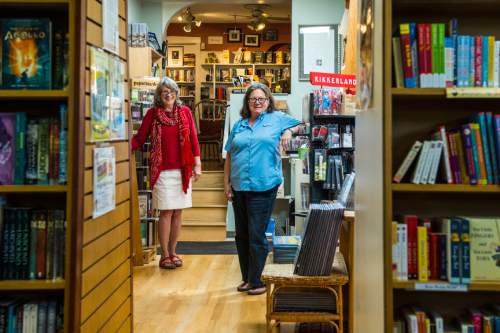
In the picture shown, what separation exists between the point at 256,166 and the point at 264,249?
1.92ft

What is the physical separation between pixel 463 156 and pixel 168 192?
3.33 metres

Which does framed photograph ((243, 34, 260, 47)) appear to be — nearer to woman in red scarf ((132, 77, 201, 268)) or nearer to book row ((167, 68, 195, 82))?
book row ((167, 68, 195, 82))

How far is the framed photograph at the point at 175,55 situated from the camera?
11797mm

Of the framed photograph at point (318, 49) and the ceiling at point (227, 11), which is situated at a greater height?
the ceiling at point (227, 11)

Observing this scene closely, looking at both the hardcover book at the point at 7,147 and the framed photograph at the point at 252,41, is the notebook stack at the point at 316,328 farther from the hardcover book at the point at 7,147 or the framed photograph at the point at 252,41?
the framed photograph at the point at 252,41

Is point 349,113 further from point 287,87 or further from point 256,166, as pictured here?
point 287,87

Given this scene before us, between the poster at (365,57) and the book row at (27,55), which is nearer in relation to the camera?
the book row at (27,55)

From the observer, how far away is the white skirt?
5008mm

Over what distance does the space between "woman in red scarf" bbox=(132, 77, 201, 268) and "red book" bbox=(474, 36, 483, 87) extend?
130 inches

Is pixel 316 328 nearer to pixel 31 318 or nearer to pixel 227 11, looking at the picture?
pixel 31 318

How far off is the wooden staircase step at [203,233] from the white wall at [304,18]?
1.97 metres

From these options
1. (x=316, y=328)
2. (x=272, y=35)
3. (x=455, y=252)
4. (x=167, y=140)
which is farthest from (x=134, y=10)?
(x=455, y=252)

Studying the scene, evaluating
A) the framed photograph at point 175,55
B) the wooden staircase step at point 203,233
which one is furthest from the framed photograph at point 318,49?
the framed photograph at point 175,55

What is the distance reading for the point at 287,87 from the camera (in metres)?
11.3
